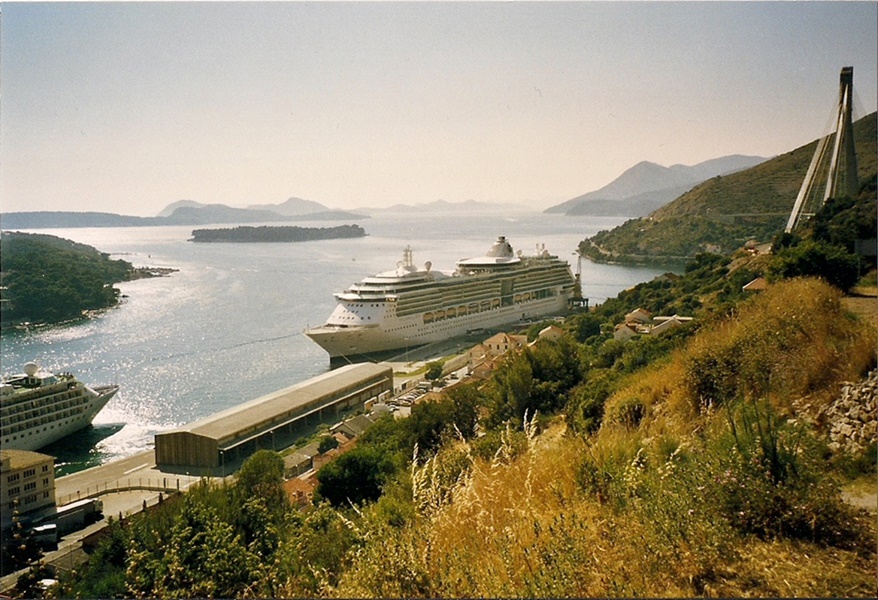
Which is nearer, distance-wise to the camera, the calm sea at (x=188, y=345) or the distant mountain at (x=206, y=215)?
the calm sea at (x=188, y=345)

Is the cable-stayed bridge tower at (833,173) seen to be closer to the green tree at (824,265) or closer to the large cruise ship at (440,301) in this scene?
the green tree at (824,265)

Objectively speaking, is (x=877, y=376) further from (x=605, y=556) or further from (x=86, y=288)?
(x=86, y=288)

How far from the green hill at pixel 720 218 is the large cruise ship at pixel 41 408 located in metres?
21.2

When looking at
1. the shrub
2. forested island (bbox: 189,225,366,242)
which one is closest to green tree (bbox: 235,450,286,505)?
the shrub

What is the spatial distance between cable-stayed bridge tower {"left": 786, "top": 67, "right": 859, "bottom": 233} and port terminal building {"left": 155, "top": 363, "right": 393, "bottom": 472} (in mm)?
10616

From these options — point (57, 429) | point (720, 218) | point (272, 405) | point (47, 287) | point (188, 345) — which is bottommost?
point (57, 429)

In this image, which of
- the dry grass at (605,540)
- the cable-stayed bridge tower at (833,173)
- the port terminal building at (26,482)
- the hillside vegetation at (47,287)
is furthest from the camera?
the hillside vegetation at (47,287)

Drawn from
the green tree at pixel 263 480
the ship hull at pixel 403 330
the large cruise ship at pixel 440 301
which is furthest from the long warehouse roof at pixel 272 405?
the large cruise ship at pixel 440 301

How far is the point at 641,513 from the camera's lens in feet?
6.28

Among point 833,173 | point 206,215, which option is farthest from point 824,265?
point 206,215

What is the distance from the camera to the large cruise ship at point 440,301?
18.8m

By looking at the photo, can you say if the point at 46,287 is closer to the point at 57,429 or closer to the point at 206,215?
the point at 57,429

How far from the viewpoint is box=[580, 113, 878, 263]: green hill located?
25.6 m

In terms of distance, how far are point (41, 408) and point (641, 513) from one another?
1284 centimetres
